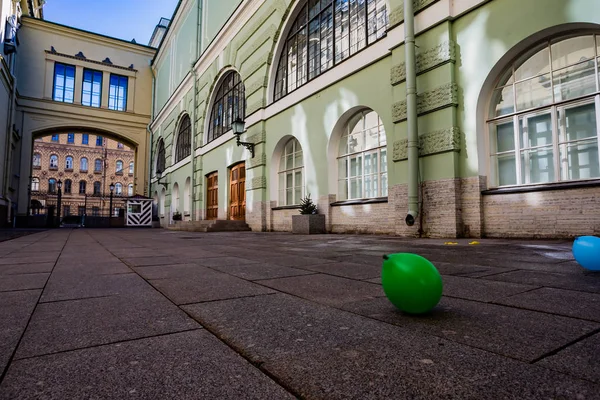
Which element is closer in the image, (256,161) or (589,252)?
(589,252)

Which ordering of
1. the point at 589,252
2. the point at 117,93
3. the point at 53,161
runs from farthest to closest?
the point at 53,161
the point at 117,93
the point at 589,252

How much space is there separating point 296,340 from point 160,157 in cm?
2923

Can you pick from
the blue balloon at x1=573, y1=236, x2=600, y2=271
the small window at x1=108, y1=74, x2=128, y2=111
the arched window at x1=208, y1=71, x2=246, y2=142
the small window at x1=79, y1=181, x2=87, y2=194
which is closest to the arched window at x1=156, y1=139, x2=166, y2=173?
the small window at x1=108, y1=74, x2=128, y2=111

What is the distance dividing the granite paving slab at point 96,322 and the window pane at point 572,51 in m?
6.95

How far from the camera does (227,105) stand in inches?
658

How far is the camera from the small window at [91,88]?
27.0 meters

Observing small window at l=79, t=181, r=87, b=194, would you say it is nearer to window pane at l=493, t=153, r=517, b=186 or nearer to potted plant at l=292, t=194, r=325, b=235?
potted plant at l=292, t=194, r=325, b=235

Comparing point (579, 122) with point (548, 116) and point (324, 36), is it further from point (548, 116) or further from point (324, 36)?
point (324, 36)

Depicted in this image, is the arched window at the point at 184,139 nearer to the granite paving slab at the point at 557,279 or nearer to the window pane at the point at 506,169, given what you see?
the window pane at the point at 506,169

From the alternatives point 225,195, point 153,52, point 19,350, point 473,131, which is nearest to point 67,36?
point 153,52

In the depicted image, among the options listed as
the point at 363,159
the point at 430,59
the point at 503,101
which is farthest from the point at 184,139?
the point at 503,101

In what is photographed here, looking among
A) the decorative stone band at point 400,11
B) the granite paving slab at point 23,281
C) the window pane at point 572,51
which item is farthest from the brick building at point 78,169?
the window pane at point 572,51

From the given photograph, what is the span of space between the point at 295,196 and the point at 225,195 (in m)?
5.43

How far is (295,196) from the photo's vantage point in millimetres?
11875
